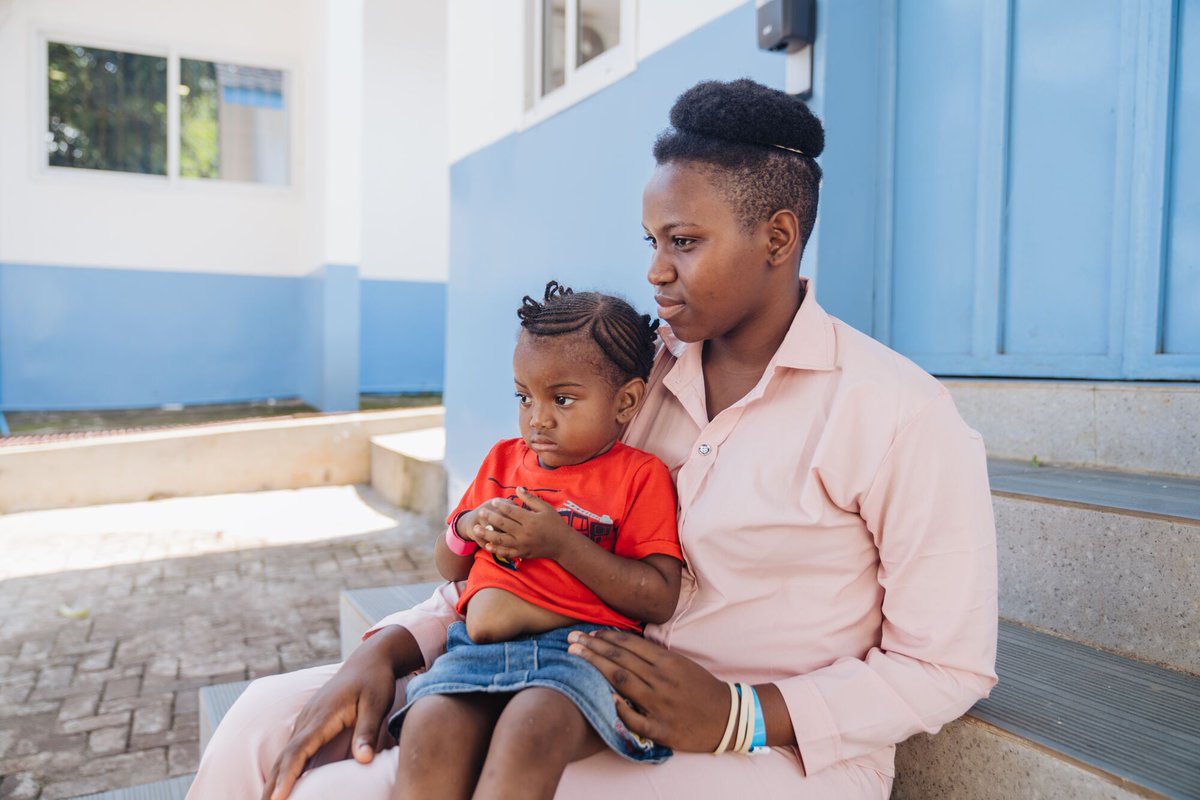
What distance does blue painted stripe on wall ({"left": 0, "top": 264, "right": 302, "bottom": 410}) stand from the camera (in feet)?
31.0

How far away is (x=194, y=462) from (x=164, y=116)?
5385mm

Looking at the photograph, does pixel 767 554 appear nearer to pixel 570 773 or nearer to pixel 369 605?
pixel 570 773

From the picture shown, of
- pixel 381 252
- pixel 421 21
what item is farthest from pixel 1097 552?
pixel 421 21

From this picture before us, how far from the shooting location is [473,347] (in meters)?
5.74

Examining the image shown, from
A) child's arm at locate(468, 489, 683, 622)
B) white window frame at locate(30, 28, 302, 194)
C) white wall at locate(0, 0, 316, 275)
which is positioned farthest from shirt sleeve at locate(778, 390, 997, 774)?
white window frame at locate(30, 28, 302, 194)

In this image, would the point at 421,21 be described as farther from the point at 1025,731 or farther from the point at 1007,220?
the point at 1025,731

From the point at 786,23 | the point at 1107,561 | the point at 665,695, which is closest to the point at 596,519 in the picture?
the point at 665,695

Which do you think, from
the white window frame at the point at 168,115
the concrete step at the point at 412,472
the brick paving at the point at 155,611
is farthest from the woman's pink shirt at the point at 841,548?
the white window frame at the point at 168,115

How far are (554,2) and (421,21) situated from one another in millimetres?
6480

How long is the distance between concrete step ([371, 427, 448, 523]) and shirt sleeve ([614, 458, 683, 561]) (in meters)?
4.83

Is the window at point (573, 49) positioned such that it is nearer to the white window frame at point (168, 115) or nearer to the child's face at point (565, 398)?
the child's face at point (565, 398)

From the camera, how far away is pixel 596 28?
4.42 metres

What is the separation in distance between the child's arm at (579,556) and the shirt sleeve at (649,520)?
0.03m

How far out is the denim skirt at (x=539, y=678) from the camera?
1.26 meters
